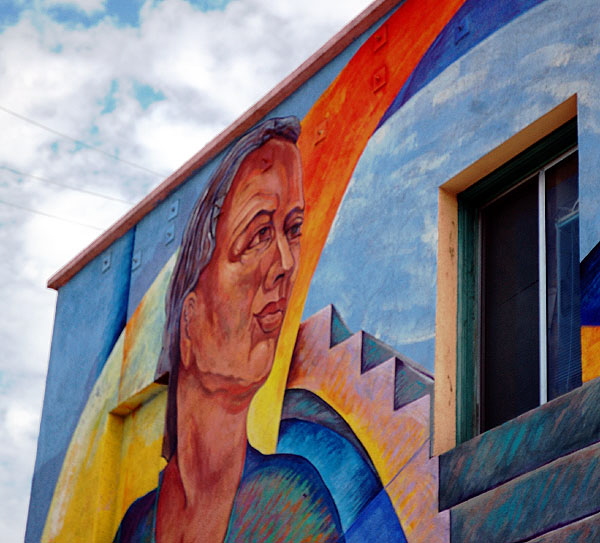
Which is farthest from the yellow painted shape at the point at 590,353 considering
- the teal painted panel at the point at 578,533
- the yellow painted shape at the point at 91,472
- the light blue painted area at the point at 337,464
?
the yellow painted shape at the point at 91,472

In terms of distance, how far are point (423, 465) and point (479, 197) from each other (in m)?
1.92

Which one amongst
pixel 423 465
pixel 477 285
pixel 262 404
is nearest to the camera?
pixel 423 465

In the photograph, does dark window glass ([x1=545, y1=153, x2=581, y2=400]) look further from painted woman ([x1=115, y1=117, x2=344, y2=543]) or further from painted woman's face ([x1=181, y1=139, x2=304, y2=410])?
painted woman's face ([x1=181, y1=139, x2=304, y2=410])

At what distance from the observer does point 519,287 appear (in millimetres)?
8289

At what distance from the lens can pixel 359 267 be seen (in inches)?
368

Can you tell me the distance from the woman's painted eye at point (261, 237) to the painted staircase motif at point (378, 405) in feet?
3.56

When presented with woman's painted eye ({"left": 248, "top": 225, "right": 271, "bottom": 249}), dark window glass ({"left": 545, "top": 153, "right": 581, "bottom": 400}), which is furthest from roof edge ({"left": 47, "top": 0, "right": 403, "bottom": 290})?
dark window glass ({"left": 545, "top": 153, "right": 581, "bottom": 400})

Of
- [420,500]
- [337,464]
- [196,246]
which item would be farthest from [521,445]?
[196,246]

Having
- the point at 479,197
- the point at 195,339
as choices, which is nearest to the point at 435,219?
the point at 479,197

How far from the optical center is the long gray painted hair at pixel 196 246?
437 inches

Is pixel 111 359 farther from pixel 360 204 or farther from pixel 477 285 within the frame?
pixel 477 285

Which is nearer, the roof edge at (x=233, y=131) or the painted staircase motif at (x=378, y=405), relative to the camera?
the painted staircase motif at (x=378, y=405)

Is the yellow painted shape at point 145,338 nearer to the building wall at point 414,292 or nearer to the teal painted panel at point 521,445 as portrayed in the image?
the building wall at point 414,292

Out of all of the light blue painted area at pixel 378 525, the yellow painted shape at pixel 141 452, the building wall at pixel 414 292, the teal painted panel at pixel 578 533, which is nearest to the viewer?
the teal painted panel at pixel 578 533
